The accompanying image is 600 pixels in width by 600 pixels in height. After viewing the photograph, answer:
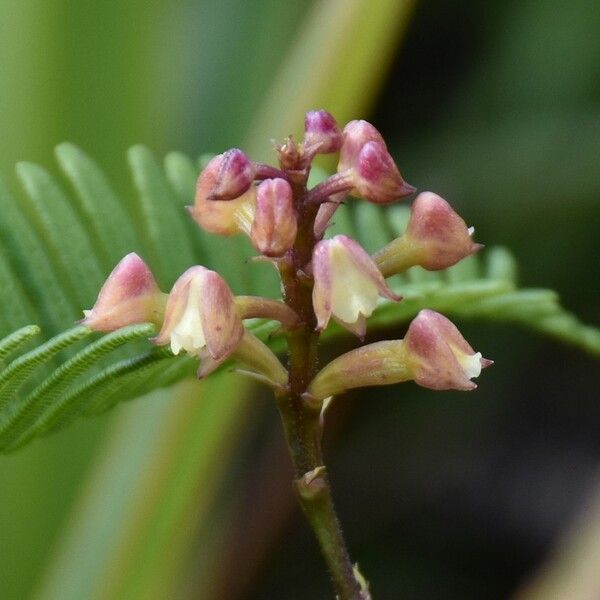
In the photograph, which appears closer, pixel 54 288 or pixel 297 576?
pixel 54 288

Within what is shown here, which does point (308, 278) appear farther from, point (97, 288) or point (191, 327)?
point (97, 288)

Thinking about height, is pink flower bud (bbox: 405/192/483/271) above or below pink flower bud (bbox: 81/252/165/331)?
below

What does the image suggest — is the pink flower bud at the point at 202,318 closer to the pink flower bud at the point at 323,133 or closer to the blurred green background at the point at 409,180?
the pink flower bud at the point at 323,133

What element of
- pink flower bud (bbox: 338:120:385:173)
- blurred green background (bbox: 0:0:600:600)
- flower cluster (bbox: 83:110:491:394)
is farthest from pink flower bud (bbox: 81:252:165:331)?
blurred green background (bbox: 0:0:600:600)

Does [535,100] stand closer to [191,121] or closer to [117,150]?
[191,121]

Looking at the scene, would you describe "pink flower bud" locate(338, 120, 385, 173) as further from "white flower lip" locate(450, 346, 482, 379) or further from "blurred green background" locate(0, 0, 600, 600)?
"blurred green background" locate(0, 0, 600, 600)

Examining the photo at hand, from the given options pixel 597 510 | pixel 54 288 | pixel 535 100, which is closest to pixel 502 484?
pixel 597 510
